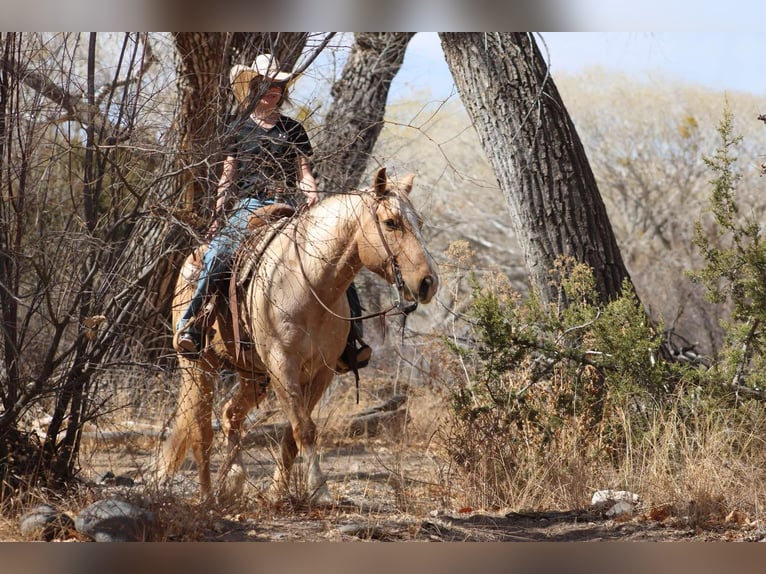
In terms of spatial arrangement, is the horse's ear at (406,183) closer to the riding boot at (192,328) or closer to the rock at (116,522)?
the riding boot at (192,328)

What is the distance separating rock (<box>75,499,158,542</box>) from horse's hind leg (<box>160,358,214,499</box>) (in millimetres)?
977

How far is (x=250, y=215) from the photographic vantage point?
6043mm

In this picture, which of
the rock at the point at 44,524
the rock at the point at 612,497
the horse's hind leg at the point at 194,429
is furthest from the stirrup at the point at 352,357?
the rock at the point at 44,524

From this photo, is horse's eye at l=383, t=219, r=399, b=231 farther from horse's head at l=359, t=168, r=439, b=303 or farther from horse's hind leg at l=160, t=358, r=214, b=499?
horse's hind leg at l=160, t=358, r=214, b=499

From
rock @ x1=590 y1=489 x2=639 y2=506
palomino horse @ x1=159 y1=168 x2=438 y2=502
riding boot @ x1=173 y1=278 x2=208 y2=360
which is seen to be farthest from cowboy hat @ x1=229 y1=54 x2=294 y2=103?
rock @ x1=590 y1=489 x2=639 y2=506

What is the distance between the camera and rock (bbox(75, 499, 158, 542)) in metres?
4.99

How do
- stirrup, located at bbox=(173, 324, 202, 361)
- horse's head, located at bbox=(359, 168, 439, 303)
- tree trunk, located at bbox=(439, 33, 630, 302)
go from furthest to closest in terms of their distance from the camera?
tree trunk, located at bbox=(439, 33, 630, 302)
stirrup, located at bbox=(173, 324, 202, 361)
horse's head, located at bbox=(359, 168, 439, 303)

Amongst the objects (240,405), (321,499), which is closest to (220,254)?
(240,405)

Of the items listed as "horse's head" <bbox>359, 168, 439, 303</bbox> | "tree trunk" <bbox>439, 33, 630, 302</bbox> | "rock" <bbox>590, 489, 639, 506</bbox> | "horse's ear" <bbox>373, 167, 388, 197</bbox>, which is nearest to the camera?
"horse's head" <bbox>359, 168, 439, 303</bbox>

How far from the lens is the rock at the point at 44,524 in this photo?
5145mm

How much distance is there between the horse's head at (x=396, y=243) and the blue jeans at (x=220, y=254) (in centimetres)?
73

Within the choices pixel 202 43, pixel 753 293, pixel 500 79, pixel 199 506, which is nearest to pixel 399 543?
pixel 199 506

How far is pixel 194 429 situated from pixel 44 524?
4.40 ft

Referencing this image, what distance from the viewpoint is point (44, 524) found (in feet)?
17.0
